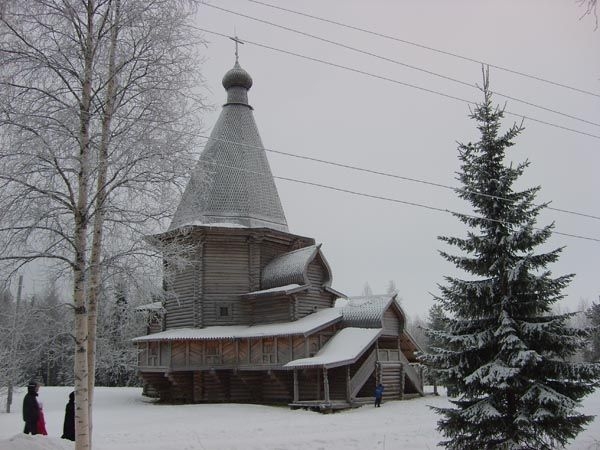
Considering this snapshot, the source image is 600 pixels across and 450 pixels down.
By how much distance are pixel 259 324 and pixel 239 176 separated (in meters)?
7.25

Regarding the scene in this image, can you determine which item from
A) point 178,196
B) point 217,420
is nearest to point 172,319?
point 217,420

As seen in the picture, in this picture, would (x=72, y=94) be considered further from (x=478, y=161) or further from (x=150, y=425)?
(x=150, y=425)

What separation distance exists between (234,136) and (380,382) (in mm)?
13902

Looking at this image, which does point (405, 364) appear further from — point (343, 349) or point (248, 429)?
point (248, 429)

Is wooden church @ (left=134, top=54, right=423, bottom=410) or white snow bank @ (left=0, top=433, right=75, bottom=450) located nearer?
white snow bank @ (left=0, top=433, right=75, bottom=450)

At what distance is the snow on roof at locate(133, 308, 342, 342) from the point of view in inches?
876

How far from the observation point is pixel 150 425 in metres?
16.7

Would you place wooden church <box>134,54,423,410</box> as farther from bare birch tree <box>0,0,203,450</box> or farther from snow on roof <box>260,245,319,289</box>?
bare birch tree <box>0,0,203,450</box>

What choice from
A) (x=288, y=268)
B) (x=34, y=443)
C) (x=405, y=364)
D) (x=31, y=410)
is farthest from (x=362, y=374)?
(x=34, y=443)

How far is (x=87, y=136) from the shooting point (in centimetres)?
832

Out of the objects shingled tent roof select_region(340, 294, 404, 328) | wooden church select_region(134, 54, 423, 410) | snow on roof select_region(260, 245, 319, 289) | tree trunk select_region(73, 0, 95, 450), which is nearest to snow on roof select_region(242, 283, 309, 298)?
wooden church select_region(134, 54, 423, 410)

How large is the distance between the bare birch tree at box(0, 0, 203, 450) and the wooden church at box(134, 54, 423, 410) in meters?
13.1

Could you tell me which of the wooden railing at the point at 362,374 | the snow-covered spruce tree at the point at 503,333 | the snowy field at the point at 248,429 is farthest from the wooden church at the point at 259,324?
the snow-covered spruce tree at the point at 503,333

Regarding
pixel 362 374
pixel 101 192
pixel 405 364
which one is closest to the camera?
pixel 101 192
